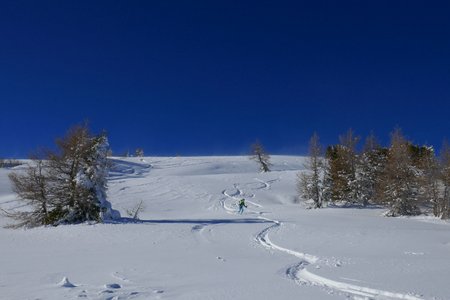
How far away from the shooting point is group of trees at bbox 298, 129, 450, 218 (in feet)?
112

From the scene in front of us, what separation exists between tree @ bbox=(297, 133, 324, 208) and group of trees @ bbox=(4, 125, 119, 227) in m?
21.8

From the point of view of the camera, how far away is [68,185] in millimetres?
26359

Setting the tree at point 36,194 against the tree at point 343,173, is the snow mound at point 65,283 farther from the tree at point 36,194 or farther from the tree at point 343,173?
the tree at point 343,173

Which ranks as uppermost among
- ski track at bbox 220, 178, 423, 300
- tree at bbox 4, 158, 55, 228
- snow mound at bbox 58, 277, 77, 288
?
tree at bbox 4, 158, 55, 228

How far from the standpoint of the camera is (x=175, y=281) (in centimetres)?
957

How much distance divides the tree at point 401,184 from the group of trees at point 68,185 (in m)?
22.0

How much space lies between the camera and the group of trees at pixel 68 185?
84.4 ft

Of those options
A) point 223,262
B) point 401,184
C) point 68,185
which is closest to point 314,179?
point 401,184

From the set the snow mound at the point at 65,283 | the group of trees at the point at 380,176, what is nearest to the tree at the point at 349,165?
the group of trees at the point at 380,176

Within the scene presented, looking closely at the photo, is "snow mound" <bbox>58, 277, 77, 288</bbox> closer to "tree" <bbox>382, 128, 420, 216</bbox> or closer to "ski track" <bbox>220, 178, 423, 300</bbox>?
"ski track" <bbox>220, 178, 423, 300</bbox>

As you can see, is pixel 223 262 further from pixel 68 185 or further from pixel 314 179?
pixel 314 179

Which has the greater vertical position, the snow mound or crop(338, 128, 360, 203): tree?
crop(338, 128, 360, 203): tree

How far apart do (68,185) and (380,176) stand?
86.2ft

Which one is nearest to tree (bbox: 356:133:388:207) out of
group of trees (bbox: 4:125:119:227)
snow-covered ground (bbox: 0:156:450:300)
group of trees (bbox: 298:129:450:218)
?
group of trees (bbox: 298:129:450:218)
